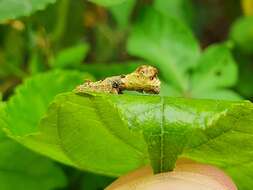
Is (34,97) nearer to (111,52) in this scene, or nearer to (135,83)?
(135,83)

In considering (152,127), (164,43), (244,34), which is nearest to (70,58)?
(164,43)

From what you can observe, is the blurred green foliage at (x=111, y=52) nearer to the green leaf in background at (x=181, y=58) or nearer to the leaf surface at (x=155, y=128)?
the green leaf in background at (x=181, y=58)

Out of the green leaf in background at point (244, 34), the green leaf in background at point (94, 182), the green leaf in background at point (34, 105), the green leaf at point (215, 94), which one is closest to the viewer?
the green leaf in background at point (34, 105)

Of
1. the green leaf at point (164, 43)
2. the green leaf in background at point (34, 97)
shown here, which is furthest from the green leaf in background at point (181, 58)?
the green leaf in background at point (34, 97)

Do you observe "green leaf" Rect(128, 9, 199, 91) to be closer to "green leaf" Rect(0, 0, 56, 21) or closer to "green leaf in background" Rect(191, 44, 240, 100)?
"green leaf in background" Rect(191, 44, 240, 100)

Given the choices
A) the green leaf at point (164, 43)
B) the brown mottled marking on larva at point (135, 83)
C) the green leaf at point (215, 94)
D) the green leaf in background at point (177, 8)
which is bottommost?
the brown mottled marking on larva at point (135, 83)

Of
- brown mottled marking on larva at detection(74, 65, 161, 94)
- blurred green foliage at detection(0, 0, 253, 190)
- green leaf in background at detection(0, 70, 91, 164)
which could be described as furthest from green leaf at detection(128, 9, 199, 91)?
brown mottled marking on larva at detection(74, 65, 161, 94)
